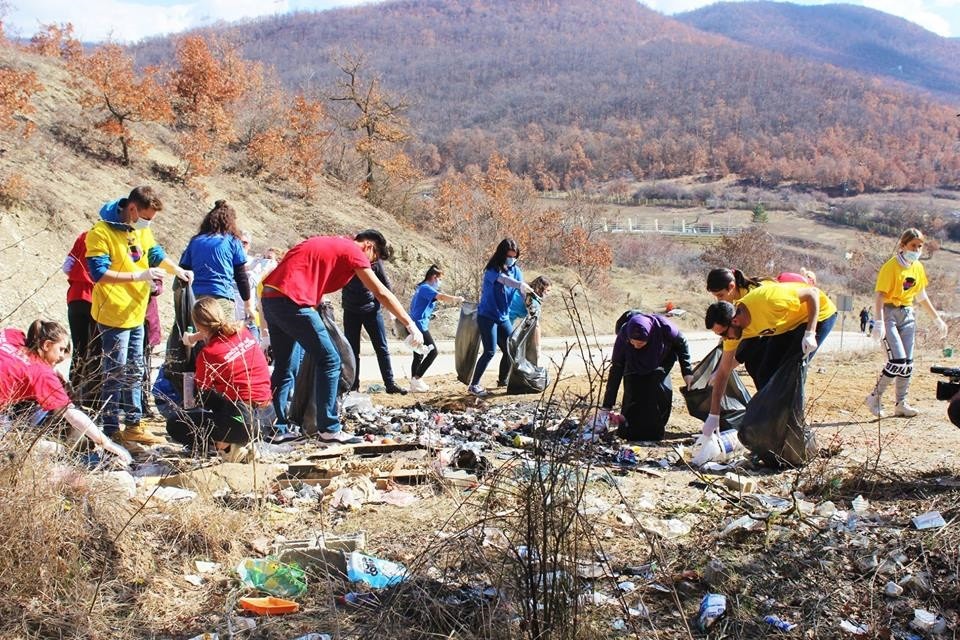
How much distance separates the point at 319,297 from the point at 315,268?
20 centimetres

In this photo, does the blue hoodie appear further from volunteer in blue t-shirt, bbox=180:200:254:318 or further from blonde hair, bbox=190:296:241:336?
blonde hair, bbox=190:296:241:336

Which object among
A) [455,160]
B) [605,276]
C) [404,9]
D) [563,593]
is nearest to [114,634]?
[563,593]

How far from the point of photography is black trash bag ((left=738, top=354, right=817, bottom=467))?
5488 millimetres

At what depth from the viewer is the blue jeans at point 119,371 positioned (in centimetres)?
533

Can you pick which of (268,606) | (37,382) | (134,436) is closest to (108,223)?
(134,436)

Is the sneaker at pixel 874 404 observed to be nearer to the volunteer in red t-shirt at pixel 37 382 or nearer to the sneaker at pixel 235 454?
Answer: the sneaker at pixel 235 454

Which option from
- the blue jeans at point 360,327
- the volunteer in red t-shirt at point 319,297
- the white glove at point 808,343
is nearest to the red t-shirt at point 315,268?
the volunteer in red t-shirt at point 319,297

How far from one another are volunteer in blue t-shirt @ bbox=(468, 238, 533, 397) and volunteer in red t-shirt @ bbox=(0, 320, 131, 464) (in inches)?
172

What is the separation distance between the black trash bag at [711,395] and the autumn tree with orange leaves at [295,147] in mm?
18031

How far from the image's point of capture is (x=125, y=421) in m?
5.90

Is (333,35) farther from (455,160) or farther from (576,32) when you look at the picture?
(455,160)

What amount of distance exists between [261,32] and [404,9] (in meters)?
43.1

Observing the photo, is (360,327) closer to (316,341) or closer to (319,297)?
(319,297)

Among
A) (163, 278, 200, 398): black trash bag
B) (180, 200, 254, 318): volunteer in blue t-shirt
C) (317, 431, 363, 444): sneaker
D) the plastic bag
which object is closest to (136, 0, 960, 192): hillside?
(163, 278, 200, 398): black trash bag
